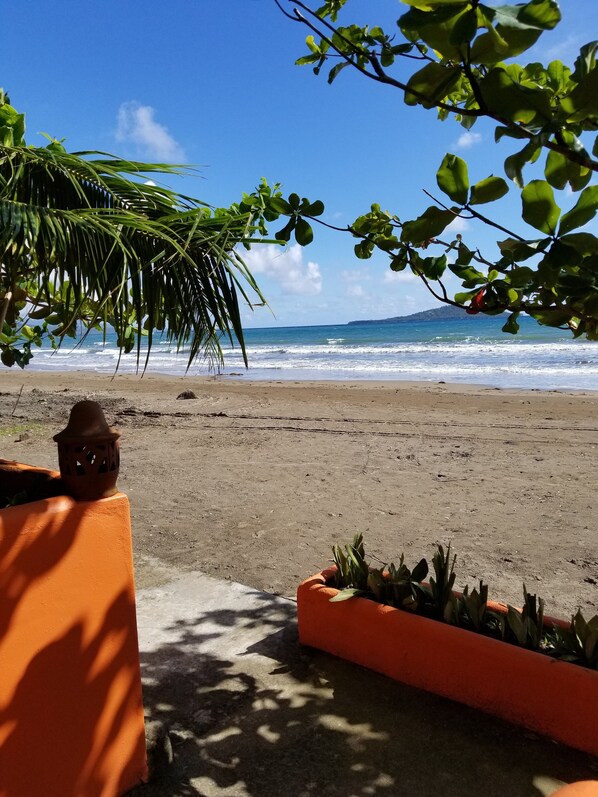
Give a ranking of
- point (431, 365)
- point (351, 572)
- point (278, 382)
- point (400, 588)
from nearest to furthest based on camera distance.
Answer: point (400, 588) → point (351, 572) → point (278, 382) → point (431, 365)

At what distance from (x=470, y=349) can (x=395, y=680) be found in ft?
111

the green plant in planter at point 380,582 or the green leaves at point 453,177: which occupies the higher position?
the green leaves at point 453,177

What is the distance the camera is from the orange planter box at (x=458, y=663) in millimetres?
2559

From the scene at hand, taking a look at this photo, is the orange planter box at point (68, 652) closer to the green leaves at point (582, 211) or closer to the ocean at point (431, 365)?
the green leaves at point (582, 211)

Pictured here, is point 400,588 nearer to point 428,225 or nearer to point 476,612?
point 476,612

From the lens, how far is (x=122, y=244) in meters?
2.04

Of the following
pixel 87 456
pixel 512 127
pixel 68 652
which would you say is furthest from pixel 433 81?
pixel 68 652

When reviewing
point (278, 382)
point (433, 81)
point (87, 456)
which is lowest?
point (278, 382)

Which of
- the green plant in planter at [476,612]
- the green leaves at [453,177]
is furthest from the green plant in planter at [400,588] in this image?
the green leaves at [453,177]

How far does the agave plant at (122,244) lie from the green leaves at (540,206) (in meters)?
1.07

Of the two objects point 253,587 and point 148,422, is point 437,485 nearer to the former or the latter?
point 253,587

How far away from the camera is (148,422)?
12016 mm

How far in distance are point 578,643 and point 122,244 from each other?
8.29ft

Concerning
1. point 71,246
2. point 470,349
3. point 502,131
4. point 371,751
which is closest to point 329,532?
point 371,751
